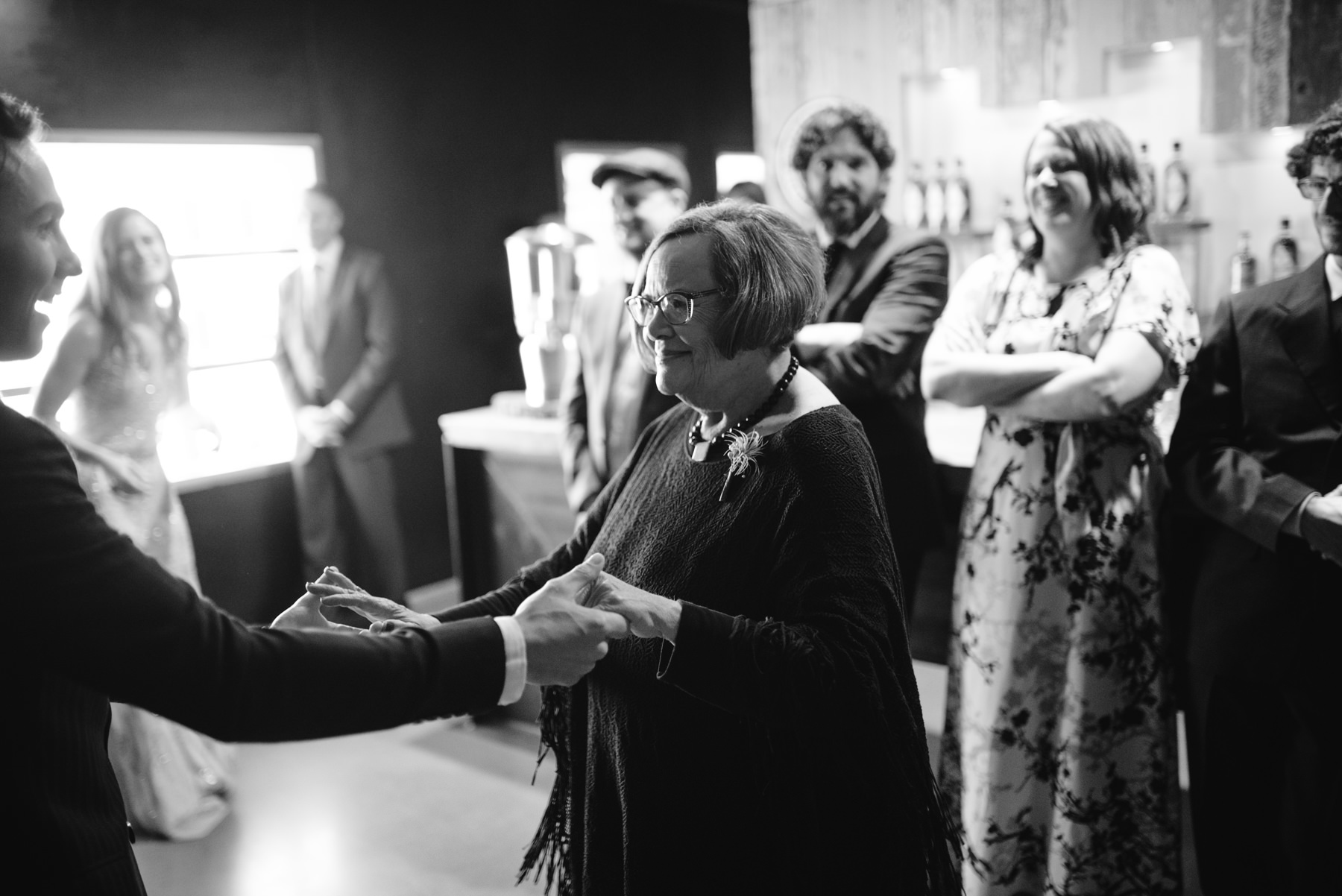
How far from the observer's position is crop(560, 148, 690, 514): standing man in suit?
326 cm

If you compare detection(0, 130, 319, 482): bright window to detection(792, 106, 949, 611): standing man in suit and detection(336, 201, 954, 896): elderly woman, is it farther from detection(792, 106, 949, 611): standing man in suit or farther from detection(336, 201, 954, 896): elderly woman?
detection(336, 201, 954, 896): elderly woman

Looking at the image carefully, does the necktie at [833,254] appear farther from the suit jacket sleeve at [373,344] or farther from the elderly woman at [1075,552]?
the suit jacket sleeve at [373,344]

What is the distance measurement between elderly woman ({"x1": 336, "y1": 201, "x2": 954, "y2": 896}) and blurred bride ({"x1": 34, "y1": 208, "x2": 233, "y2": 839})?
89.7 inches

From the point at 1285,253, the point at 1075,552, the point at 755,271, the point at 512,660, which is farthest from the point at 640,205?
the point at 1285,253

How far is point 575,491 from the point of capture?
11.4ft

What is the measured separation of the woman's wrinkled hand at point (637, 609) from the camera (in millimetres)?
1468

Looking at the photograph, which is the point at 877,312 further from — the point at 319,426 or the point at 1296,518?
the point at 319,426

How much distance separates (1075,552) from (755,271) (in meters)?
1.15

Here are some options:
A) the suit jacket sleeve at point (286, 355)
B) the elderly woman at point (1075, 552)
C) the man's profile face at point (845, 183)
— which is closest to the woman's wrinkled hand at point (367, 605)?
the elderly woman at point (1075, 552)

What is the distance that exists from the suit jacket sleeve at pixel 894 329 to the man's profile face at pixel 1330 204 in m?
0.92

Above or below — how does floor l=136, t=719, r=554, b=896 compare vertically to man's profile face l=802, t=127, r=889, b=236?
below

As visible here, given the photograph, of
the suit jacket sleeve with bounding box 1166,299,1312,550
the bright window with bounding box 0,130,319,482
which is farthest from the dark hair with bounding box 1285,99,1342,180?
the bright window with bounding box 0,130,319,482

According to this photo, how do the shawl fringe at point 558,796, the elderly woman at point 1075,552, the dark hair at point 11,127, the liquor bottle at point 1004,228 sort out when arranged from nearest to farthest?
the dark hair at point 11,127, the shawl fringe at point 558,796, the elderly woman at point 1075,552, the liquor bottle at point 1004,228

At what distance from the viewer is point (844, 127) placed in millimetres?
3068
